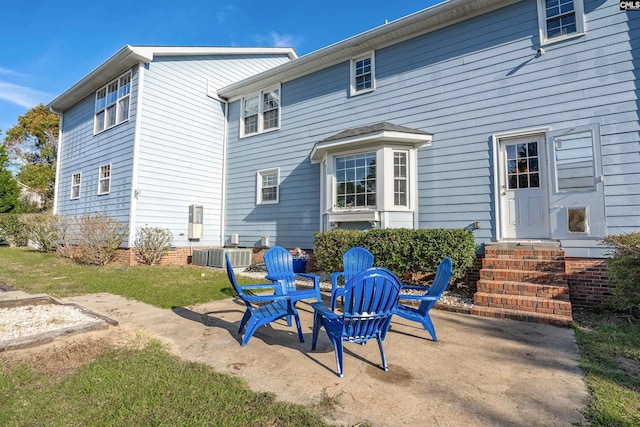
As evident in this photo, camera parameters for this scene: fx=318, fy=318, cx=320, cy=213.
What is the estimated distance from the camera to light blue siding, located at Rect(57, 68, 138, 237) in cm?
1005

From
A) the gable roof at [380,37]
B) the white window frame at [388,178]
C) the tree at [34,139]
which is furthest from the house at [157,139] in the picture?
the tree at [34,139]

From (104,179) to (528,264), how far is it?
12.6 metres

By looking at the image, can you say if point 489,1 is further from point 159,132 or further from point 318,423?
point 159,132

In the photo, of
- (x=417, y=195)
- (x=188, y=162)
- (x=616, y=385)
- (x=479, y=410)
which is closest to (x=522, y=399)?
(x=479, y=410)

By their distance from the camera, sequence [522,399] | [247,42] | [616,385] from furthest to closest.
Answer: [247,42], [616,385], [522,399]

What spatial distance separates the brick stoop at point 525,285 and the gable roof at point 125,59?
10.9m

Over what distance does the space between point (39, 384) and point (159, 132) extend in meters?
9.22

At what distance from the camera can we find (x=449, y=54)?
764cm

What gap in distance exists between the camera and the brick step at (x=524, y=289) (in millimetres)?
4766

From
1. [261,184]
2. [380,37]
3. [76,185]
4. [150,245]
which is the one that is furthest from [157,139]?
[380,37]

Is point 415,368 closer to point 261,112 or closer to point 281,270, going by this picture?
point 281,270

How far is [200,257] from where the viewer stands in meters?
10.3

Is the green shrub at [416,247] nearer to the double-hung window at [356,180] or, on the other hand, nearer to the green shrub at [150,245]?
the double-hung window at [356,180]

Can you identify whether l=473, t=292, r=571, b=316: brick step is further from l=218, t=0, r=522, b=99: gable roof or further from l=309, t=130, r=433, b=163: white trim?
l=218, t=0, r=522, b=99: gable roof
